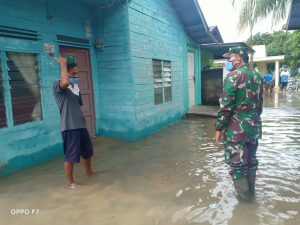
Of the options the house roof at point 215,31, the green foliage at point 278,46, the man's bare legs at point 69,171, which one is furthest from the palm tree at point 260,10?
the green foliage at point 278,46

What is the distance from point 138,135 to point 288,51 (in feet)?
96.7

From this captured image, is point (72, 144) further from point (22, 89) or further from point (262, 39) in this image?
point (262, 39)

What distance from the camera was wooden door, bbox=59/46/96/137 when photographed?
6168mm

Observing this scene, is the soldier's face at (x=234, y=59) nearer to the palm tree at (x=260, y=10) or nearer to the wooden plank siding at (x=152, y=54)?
the wooden plank siding at (x=152, y=54)

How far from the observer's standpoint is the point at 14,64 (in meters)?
4.68

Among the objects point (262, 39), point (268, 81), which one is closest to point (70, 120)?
point (268, 81)

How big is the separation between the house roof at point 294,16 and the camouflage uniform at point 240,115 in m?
6.66

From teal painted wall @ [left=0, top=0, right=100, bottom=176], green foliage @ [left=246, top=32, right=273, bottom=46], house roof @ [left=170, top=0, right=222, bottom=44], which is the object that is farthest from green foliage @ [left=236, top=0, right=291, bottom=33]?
green foliage @ [left=246, top=32, right=273, bottom=46]

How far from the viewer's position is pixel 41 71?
5.14 m

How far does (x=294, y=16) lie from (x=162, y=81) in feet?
16.3

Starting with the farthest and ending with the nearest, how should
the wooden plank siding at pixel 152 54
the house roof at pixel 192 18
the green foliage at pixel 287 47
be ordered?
the green foliage at pixel 287 47 < the house roof at pixel 192 18 < the wooden plank siding at pixel 152 54

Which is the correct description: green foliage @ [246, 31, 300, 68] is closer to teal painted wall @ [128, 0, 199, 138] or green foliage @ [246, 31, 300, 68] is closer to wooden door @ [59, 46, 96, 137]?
teal painted wall @ [128, 0, 199, 138]

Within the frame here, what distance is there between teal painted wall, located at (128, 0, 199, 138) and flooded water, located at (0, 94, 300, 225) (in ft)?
4.91

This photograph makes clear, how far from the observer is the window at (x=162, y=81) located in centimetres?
796
